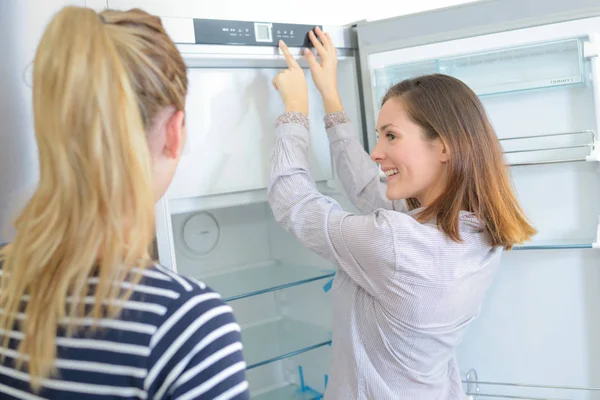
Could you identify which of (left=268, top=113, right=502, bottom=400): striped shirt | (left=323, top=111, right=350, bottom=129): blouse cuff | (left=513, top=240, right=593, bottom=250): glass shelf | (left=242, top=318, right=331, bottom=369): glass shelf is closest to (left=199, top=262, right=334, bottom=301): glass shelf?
(left=242, top=318, right=331, bottom=369): glass shelf

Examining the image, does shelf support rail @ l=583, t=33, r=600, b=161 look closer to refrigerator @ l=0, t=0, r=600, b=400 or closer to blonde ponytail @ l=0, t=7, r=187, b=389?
refrigerator @ l=0, t=0, r=600, b=400

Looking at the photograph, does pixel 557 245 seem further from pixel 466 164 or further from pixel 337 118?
pixel 337 118

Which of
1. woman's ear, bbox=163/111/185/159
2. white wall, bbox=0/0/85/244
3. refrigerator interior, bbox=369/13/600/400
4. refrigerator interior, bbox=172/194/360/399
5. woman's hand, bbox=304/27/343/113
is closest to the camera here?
woman's ear, bbox=163/111/185/159

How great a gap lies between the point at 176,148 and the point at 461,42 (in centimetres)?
95

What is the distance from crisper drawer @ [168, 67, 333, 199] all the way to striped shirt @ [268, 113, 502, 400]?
0.57 ft

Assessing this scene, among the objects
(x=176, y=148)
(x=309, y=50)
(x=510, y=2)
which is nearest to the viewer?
(x=176, y=148)

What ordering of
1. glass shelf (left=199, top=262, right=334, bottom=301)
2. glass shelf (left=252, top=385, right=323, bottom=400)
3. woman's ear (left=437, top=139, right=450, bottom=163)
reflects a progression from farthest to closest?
1. glass shelf (left=252, top=385, right=323, bottom=400)
2. glass shelf (left=199, top=262, right=334, bottom=301)
3. woman's ear (left=437, top=139, right=450, bottom=163)

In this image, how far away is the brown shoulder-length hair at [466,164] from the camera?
130 cm

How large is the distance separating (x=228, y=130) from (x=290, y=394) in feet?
2.97

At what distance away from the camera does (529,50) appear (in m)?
1.47

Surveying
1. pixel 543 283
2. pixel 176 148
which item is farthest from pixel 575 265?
pixel 176 148

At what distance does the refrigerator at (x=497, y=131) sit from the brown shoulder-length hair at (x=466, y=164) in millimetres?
157

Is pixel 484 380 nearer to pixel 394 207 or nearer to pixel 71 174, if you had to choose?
pixel 394 207

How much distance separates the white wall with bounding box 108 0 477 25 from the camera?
142cm
